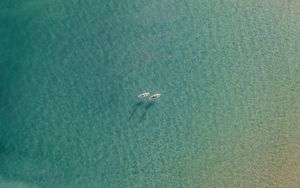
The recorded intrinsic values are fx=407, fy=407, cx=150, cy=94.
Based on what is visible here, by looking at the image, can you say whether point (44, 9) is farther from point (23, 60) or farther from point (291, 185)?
point (291, 185)

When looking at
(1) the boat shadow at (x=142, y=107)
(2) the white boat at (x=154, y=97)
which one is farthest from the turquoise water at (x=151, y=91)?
(2) the white boat at (x=154, y=97)

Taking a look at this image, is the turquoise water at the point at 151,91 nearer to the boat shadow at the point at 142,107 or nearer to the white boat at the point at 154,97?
the boat shadow at the point at 142,107

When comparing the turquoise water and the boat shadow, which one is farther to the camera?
the boat shadow

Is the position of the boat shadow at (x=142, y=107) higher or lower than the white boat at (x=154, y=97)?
lower

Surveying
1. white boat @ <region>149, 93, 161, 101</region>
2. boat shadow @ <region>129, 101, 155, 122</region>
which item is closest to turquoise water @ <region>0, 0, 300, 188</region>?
boat shadow @ <region>129, 101, 155, 122</region>

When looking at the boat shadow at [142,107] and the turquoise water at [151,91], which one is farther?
the boat shadow at [142,107]

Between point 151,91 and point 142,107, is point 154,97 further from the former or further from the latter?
point 142,107

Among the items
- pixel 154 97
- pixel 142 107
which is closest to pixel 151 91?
pixel 154 97

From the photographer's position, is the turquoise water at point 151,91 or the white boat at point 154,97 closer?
the turquoise water at point 151,91

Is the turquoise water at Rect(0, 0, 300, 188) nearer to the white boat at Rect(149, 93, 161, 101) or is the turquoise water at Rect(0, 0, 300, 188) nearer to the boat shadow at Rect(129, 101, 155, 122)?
the boat shadow at Rect(129, 101, 155, 122)
